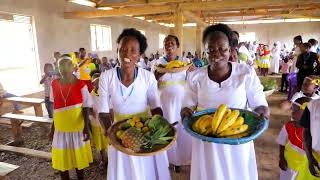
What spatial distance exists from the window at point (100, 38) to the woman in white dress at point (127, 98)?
385 inches

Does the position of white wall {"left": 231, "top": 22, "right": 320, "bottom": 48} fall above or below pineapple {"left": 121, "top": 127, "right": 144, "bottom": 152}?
above

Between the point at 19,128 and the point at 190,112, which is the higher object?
the point at 190,112

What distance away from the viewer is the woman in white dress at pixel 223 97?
1776 millimetres

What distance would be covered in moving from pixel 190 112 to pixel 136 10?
8337 millimetres

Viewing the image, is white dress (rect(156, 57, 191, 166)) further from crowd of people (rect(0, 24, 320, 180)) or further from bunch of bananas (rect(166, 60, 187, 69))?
crowd of people (rect(0, 24, 320, 180))

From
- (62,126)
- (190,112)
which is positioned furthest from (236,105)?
(62,126)

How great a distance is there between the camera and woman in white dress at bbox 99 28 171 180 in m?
Result: 2.01

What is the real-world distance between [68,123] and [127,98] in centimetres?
99

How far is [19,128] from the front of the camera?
15.2 ft

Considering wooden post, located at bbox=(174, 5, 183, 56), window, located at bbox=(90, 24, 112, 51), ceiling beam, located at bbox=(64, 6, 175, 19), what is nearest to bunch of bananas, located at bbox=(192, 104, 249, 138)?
wooden post, located at bbox=(174, 5, 183, 56)

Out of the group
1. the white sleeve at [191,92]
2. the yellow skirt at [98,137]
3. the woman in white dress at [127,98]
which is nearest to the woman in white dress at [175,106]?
the yellow skirt at [98,137]

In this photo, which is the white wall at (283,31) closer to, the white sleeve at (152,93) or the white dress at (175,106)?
the white dress at (175,106)

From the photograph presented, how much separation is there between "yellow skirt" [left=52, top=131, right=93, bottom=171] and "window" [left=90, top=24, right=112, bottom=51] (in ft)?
29.9

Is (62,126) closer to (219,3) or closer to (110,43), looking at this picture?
(219,3)
